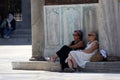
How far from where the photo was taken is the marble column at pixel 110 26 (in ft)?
41.8

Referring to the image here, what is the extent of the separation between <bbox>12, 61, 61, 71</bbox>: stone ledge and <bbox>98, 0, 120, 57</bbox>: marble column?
1368mm

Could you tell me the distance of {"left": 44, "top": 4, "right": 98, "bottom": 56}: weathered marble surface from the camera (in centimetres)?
1327

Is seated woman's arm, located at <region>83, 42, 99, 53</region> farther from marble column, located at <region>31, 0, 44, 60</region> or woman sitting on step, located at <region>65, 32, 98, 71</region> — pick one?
marble column, located at <region>31, 0, 44, 60</region>

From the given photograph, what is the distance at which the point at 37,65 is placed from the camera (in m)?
13.3

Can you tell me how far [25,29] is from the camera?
96.9ft

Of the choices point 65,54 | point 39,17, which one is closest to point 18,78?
point 65,54

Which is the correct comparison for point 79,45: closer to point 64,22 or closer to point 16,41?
point 64,22

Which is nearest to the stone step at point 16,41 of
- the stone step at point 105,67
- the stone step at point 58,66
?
the stone step at point 58,66

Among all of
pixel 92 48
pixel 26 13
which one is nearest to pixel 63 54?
pixel 92 48

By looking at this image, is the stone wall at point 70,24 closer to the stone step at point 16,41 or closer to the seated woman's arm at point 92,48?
the seated woman's arm at point 92,48

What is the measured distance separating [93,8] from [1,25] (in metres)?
15.8

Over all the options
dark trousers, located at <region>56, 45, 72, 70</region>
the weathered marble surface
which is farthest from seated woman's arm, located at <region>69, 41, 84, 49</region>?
the weathered marble surface

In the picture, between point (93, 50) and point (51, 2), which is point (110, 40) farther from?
point (51, 2)

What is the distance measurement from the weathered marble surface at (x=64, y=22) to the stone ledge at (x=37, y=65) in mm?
594
